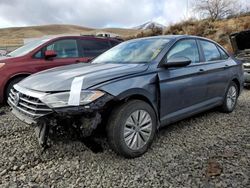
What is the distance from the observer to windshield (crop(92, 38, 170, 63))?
160 inches

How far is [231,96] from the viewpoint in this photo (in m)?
5.62

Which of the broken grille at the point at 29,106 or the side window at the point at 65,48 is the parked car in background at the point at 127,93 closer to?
the broken grille at the point at 29,106

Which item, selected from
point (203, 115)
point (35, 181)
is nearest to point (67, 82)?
point (35, 181)

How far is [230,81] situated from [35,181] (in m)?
4.06

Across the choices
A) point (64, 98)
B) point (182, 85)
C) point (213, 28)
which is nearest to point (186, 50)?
point (182, 85)

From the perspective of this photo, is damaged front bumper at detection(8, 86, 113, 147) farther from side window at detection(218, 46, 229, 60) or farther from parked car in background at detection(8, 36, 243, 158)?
side window at detection(218, 46, 229, 60)

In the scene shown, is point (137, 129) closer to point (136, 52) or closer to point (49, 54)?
point (136, 52)

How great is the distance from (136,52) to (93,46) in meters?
3.48

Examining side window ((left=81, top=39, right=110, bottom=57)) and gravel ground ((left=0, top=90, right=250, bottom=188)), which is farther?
side window ((left=81, top=39, right=110, bottom=57))

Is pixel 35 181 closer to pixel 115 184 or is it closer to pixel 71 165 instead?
pixel 71 165

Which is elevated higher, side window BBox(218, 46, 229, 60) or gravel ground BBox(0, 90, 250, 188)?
side window BBox(218, 46, 229, 60)

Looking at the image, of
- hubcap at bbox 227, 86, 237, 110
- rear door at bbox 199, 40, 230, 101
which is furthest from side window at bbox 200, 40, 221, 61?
hubcap at bbox 227, 86, 237, 110

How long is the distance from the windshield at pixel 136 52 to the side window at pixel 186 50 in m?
0.17

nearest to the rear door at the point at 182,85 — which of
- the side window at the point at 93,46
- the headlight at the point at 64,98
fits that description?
the headlight at the point at 64,98
